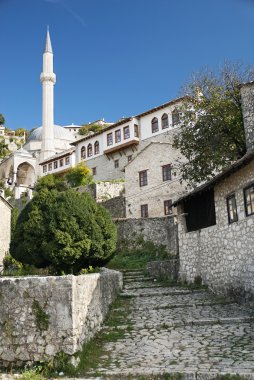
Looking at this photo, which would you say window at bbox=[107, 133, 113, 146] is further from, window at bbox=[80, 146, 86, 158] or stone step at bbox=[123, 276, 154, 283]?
stone step at bbox=[123, 276, 154, 283]

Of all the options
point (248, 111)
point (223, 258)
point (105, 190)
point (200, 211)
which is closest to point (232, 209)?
point (223, 258)

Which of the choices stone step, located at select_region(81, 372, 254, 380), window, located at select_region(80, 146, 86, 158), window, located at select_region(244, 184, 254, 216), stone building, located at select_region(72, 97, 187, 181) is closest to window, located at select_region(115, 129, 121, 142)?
stone building, located at select_region(72, 97, 187, 181)

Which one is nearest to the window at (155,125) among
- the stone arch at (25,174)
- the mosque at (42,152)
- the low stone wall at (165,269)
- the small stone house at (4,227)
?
the small stone house at (4,227)

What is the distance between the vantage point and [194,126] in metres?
18.6

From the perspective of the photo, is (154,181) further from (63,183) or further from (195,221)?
(195,221)

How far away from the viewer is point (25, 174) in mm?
67750

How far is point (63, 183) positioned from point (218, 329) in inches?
1385

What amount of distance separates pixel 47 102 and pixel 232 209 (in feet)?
183

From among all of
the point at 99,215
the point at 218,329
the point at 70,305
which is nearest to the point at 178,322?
the point at 218,329

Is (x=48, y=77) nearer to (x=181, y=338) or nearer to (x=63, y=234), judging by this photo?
(x=63, y=234)

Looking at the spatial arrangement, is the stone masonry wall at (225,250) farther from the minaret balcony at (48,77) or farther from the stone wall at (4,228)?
the minaret balcony at (48,77)

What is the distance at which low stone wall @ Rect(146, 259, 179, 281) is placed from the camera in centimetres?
1682

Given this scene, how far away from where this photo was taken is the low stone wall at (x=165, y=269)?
16817mm

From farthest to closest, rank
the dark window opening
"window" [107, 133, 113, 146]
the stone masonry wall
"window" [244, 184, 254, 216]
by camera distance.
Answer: "window" [107, 133, 113, 146] < the dark window opening < the stone masonry wall < "window" [244, 184, 254, 216]
